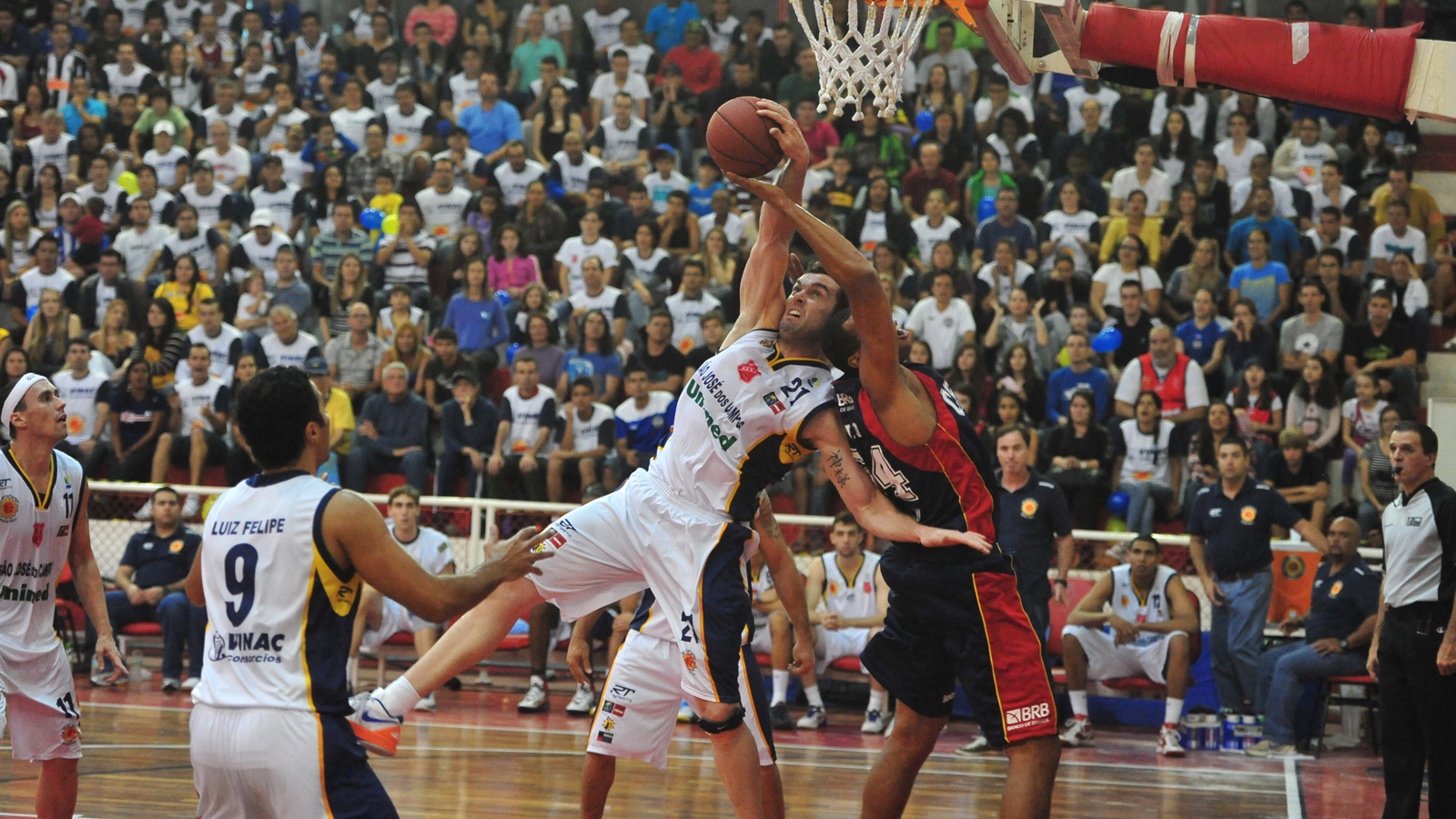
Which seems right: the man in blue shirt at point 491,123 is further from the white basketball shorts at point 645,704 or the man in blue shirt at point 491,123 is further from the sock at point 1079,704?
the white basketball shorts at point 645,704

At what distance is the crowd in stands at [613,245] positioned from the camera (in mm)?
13211

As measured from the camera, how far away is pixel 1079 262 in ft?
49.3

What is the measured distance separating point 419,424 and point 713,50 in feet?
26.1

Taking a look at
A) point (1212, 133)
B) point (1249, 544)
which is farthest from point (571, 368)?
point (1212, 133)

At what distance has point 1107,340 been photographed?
13602 millimetres

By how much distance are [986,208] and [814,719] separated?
6.68m

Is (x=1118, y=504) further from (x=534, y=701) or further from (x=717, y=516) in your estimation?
(x=717, y=516)

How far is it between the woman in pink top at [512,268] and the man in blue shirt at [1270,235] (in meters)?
7.11

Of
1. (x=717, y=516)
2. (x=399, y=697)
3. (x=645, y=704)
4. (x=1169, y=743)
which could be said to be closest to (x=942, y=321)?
(x=1169, y=743)

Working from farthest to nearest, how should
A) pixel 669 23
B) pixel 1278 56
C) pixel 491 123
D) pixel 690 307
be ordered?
1. pixel 669 23
2. pixel 491 123
3. pixel 690 307
4. pixel 1278 56

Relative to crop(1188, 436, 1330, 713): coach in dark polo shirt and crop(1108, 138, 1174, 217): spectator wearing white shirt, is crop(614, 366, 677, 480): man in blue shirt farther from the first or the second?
crop(1108, 138, 1174, 217): spectator wearing white shirt

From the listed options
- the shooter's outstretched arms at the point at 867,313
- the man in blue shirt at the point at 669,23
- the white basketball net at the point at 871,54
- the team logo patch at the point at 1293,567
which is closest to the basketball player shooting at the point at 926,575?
the shooter's outstretched arms at the point at 867,313

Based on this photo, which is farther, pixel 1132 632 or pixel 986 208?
pixel 986 208

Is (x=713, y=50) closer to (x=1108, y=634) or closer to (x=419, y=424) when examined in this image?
(x=419, y=424)
